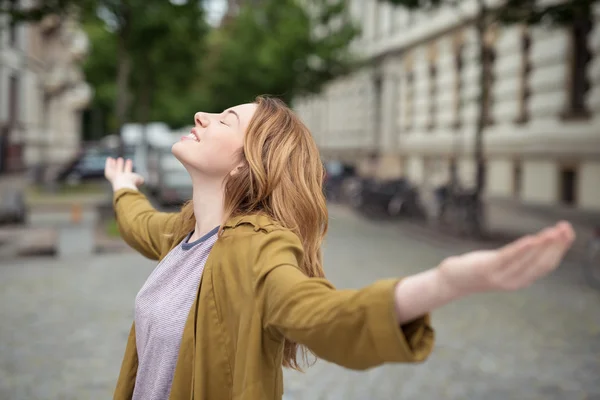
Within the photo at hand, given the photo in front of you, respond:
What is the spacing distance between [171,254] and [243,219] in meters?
0.31

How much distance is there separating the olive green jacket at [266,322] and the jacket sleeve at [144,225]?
490 millimetres

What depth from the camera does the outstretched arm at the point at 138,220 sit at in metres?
2.32

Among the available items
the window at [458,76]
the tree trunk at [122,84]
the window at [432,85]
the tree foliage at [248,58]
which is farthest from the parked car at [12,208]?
the window at [432,85]

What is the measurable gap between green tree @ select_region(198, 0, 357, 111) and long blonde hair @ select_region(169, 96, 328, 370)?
32051 millimetres

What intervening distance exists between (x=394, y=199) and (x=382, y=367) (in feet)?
45.3

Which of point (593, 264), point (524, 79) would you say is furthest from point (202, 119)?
point (524, 79)

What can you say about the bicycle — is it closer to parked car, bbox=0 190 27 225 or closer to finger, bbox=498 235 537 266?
finger, bbox=498 235 537 266

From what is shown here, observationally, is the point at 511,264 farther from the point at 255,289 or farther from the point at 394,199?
the point at 394,199

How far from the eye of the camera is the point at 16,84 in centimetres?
3556

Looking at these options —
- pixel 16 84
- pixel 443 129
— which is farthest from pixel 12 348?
pixel 16 84

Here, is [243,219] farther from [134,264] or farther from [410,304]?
[134,264]

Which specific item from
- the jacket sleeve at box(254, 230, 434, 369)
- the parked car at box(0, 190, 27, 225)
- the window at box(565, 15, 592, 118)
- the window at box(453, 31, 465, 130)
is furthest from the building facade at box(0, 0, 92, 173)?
the jacket sleeve at box(254, 230, 434, 369)

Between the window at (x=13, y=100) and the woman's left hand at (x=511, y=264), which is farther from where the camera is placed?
the window at (x=13, y=100)

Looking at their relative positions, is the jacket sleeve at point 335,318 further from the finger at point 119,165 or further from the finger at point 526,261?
the finger at point 119,165
